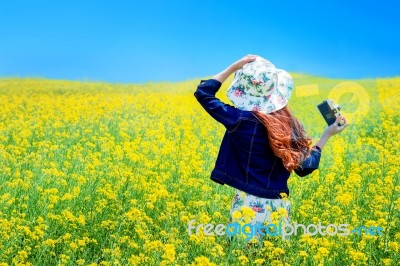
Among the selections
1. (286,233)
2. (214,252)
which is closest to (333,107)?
(286,233)

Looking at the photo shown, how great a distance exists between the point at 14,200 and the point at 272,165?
8.12ft

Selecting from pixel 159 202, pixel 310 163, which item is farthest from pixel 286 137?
pixel 159 202

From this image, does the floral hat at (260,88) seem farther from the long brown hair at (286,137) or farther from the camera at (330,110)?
the camera at (330,110)

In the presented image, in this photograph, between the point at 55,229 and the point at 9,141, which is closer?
the point at 55,229

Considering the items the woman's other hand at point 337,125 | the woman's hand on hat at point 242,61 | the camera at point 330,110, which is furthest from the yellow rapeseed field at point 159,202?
the woman's hand on hat at point 242,61

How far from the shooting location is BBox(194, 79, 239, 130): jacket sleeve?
4.59 m

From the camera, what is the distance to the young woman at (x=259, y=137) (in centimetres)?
458

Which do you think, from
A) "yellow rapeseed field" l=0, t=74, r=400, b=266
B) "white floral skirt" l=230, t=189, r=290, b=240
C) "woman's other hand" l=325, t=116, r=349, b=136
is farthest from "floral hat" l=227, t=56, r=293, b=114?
"white floral skirt" l=230, t=189, r=290, b=240

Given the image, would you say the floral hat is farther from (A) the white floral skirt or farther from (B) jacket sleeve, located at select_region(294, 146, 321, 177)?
(A) the white floral skirt

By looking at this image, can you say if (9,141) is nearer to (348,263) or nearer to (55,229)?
(55,229)

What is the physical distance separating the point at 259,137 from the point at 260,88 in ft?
1.10

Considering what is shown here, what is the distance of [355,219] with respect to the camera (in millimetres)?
5375

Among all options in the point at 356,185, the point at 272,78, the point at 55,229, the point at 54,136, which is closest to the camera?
the point at 272,78

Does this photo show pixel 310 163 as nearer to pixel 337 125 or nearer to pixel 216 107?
pixel 337 125
